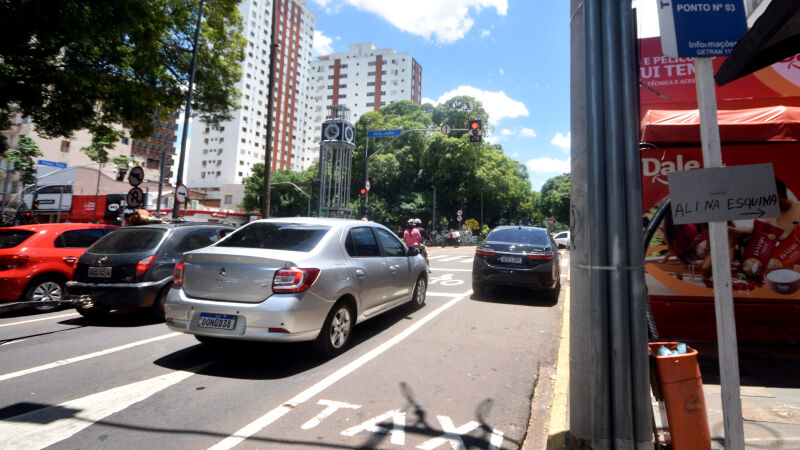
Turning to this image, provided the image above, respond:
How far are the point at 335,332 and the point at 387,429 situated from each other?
6.02 feet

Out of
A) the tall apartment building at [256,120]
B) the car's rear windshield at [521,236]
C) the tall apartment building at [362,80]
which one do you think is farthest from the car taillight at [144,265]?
the tall apartment building at [362,80]

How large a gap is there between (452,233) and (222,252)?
29.9 metres

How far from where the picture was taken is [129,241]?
6258 mm

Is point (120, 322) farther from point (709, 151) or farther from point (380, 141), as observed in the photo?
point (380, 141)

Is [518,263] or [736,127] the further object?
[518,263]

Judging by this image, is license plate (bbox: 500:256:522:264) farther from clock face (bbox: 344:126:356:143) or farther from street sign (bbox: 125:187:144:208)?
clock face (bbox: 344:126:356:143)

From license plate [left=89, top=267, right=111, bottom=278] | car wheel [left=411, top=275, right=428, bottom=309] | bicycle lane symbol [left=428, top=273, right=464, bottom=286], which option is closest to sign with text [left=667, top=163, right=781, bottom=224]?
car wheel [left=411, top=275, right=428, bottom=309]

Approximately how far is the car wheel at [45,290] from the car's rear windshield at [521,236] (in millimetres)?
8070

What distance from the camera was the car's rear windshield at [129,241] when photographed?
20.1 ft

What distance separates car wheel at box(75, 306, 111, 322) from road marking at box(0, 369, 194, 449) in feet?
11.6

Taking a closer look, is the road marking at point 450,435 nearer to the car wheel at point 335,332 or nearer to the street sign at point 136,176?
the car wheel at point 335,332

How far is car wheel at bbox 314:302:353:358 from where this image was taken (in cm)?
442

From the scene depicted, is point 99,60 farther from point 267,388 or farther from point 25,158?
point 25,158

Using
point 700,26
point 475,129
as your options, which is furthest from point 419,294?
point 475,129
